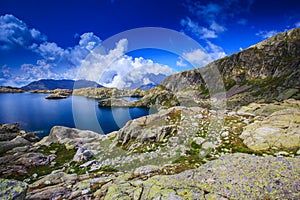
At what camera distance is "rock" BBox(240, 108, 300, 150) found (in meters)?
15.2

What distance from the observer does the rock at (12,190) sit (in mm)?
7000

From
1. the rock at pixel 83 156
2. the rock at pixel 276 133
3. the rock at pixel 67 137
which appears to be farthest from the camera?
the rock at pixel 67 137

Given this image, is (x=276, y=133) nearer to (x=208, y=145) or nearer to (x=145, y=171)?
(x=208, y=145)

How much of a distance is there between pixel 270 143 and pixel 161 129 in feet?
41.8

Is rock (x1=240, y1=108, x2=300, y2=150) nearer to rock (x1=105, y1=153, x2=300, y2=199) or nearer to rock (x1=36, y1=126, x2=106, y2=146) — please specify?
rock (x1=105, y1=153, x2=300, y2=199)

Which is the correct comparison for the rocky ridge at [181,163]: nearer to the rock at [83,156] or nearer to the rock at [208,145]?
the rock at [208,145]

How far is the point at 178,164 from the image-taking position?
12633 mm

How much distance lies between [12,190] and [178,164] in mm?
10406

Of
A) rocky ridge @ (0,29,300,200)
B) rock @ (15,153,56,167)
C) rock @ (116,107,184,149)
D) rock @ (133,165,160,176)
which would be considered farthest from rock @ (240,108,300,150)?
rock @ (15,153,56,167)

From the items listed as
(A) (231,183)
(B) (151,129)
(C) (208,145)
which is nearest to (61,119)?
(B) (151,129)

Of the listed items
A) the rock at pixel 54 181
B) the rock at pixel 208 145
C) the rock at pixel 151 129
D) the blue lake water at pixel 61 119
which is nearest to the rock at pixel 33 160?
the rock at pixel 151 129

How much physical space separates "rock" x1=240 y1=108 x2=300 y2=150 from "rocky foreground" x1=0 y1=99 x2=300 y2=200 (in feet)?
0.25

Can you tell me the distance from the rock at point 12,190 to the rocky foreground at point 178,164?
4 centimetres

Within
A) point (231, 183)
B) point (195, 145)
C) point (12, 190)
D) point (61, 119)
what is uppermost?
point (231, 183)
